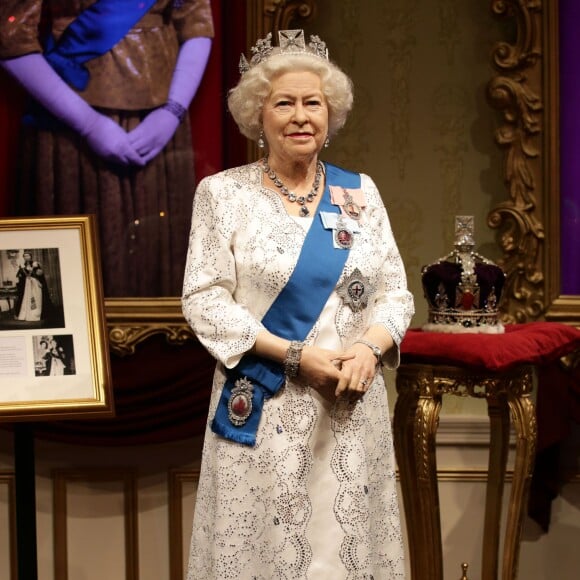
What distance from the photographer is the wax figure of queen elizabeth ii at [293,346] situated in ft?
8.02

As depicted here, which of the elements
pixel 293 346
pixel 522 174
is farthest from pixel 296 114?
pixel 522 174

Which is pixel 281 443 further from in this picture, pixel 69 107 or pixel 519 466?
pixel 69 107

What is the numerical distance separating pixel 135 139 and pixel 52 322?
38.6 inches

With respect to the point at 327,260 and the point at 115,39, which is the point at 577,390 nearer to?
the point at 327,260

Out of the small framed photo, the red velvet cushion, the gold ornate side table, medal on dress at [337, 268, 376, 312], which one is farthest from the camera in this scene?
the gold ornate side table

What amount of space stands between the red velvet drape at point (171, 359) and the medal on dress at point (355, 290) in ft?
4.01

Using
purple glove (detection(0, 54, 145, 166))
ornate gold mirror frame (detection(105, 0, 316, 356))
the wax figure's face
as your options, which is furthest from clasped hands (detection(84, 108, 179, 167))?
the wax figure's face

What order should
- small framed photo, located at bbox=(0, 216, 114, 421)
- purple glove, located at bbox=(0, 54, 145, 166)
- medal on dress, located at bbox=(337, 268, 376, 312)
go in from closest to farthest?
medal on dress, located at bbox=(337, 268, 376, 312) < small framed photo, located at bbox=(0, 216, 114, 421) < purple glove, located at bbox=(0, 54, 145, 166)

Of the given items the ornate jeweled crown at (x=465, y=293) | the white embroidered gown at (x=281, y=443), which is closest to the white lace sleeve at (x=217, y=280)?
the white embroidered gown at (x=281, y=443)

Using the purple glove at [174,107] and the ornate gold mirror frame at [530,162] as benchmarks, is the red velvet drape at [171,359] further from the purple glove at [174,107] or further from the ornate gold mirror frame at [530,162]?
the ornate gold mirror frame at [530,162]

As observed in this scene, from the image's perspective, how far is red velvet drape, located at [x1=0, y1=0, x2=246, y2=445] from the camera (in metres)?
3.67

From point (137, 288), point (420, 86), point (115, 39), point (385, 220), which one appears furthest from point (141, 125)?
point (385, 220)

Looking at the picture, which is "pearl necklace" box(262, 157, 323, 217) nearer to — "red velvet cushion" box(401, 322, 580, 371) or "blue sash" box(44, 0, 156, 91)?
"red velvet cushion" box(401, 322, 580, 371)

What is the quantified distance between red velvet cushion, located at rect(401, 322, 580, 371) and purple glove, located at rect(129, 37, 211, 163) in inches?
46.1
